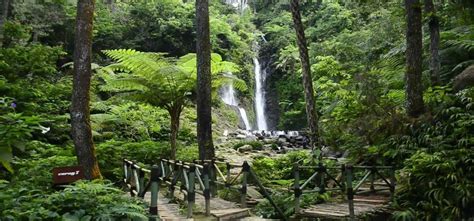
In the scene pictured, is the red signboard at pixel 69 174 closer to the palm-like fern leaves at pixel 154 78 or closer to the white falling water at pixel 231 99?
the palm-like fern leaves at pixel 154 78

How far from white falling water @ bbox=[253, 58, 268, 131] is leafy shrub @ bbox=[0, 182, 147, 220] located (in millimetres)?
19177

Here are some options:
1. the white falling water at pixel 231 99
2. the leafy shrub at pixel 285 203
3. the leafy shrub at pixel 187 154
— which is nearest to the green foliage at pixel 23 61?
the leafy shrub at pixel 187 154

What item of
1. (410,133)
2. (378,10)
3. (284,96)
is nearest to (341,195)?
(410,133)

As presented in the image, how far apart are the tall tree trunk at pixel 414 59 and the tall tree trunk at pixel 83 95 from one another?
6.46m

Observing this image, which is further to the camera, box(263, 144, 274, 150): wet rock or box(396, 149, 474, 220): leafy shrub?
box(263, 144, 274, 150): wet rock

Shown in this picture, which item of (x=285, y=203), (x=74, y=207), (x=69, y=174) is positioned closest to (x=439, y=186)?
(x=285, y=203)

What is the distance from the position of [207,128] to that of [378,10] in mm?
11975

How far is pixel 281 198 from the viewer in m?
6.94

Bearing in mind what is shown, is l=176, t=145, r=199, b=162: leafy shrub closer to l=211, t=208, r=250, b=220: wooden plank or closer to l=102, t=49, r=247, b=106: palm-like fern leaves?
l=102, t=49, r=247, b=106: palm-like fern leaves

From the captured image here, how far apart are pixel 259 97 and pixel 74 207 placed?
68.7 feet

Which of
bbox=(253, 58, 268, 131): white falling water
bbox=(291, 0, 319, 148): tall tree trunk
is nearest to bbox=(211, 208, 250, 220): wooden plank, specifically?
bbox=(291, 0, 319, 148): tall tree trunk

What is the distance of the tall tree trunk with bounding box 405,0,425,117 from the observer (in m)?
8.17

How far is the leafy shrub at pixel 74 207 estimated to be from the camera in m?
3.51

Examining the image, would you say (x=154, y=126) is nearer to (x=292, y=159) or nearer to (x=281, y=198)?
(x=292, y=159)
